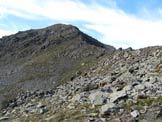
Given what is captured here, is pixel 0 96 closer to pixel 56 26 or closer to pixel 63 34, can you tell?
pixel 63 34

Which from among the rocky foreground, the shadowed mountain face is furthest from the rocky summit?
the shadowed mountain face

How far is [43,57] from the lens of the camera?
11925 cm

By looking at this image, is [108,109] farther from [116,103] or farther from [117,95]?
[117,95]

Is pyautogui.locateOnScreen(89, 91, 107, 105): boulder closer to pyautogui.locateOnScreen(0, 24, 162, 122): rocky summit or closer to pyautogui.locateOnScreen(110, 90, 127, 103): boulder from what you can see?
pyautogui.locateOnScreen(0, 24, 162, 122): rocky summit

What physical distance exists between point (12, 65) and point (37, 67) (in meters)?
11.4

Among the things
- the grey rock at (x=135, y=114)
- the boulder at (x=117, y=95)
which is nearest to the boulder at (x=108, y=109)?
the boulder at (x=117, y=95)

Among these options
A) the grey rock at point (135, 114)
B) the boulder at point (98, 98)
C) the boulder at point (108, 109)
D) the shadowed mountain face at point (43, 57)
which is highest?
the shadowed mountain face at point (43, 57)

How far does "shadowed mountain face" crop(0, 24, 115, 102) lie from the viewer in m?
90.8

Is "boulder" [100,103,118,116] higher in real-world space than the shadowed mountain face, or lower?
lower

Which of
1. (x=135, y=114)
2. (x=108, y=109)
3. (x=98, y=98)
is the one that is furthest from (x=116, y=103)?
(x=135, y=114)

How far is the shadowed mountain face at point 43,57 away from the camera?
9075 cm

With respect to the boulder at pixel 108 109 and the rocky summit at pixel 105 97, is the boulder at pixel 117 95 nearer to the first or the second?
the rocky summit at pixel 105 97

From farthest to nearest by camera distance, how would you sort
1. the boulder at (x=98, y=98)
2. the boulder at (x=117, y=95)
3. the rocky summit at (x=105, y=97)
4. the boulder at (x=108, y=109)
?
the boulder at (x=98, y=98) < the boulder at (x=117, y=95) < the boulder at (x=108, y=109) < the rocky summit at (x=105, y=97)

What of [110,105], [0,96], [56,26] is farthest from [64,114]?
[56,26]
